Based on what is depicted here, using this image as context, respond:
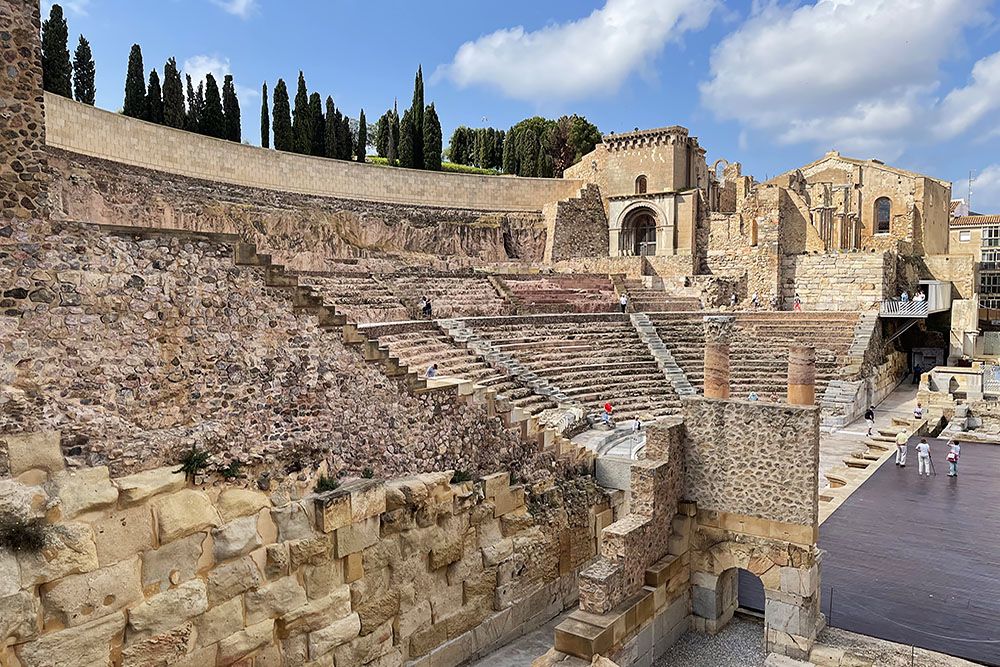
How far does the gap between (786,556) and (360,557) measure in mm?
5391

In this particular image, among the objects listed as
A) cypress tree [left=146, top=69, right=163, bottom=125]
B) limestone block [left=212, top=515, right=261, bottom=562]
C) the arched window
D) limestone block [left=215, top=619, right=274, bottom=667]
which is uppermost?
cypress tree [left=146, top=69, right=163, bottom=125]

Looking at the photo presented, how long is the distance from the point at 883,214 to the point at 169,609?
40218mm

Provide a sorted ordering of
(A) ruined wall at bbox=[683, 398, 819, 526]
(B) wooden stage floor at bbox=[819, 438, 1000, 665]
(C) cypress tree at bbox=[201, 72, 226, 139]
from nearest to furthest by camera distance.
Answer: (B) wooden stage floor at bbox=[819, 438, 1000, 665]
(A) ruined wall at bbox=[683, 398, 819, 526]
(C) cypress tree at bbox=[201, 72, 226, 139]

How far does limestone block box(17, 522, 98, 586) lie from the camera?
17.9 feet

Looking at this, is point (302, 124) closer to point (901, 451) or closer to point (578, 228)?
point (578, 228)

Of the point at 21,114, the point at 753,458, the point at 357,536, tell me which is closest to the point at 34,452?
the point at 21,114

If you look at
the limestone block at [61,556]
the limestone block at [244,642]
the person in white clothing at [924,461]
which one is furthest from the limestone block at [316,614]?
the person in white clothing at [924,461]

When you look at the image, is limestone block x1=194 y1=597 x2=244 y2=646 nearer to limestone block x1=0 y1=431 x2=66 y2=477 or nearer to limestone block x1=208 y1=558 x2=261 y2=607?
limestone block x1=208 y1=558 x2=261 y2=607

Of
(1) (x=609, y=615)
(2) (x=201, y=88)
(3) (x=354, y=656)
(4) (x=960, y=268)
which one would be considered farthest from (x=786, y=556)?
(2) (x=201, y=88)

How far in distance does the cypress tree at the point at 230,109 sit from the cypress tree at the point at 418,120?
Result: 9710 mm

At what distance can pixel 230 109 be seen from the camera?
3166cm

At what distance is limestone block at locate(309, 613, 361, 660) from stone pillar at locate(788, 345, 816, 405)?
22.3ft

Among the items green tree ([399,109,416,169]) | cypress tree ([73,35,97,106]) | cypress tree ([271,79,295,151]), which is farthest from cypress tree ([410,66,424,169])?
cypress tree ([73,35,97,106])

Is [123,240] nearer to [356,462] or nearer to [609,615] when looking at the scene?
[356,462]
